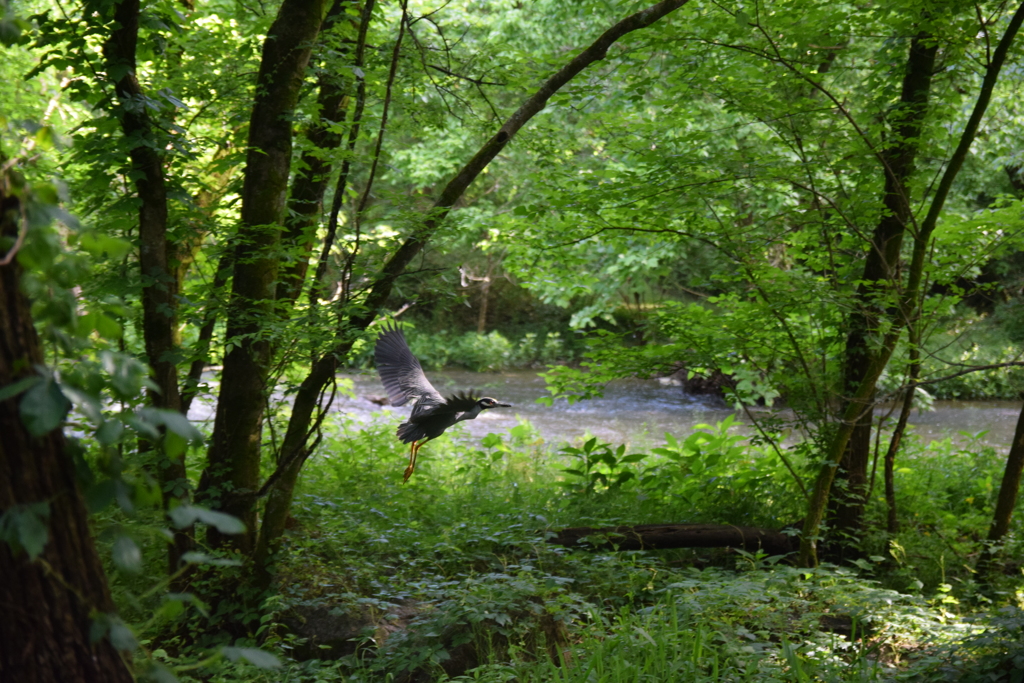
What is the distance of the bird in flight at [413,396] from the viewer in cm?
312

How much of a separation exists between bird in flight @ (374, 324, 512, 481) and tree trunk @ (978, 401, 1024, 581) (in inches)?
112

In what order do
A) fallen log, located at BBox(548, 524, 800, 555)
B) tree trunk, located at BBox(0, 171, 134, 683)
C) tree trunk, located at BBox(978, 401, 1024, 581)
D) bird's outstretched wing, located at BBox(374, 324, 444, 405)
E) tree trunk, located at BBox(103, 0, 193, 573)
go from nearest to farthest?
tree trunk, located at BBox(0, 171, 134, 683)
tree trunk, located at BBox(103, 0, 193, 573)
bird's outstretched wing, located at BBox(374, 324, 444, 405)
tree trunk, located at BBox(978, 401, 1024, 581)
fallen log, located at BBox(548, 524, 800, 555)

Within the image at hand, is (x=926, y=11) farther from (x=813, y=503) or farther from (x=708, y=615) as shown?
(x=708, y=615)

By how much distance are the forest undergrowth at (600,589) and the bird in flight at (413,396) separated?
722 mm

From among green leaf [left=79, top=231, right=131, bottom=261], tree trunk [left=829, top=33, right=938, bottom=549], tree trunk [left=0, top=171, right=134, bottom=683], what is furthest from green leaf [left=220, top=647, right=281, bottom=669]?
tree trunk [left=829, top=33, right=938, bottom=549]

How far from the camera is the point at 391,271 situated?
3.09 m

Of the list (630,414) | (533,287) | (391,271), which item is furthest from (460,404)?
(630,414)

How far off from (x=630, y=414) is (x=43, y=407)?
10024mm

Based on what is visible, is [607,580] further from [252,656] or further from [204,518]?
[204,518]

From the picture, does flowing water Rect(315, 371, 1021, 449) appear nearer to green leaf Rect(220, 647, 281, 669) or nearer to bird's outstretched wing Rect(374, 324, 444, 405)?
bird's outstretched wing Rect(374, 324, 444, 405)

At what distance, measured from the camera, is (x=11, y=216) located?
936 mm

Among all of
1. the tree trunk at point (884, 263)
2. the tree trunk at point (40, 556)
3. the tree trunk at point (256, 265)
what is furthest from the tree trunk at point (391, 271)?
the tree trunk at point (40, 556)

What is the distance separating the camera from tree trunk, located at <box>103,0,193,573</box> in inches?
105

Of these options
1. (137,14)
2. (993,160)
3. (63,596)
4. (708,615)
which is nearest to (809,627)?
(708,615)
